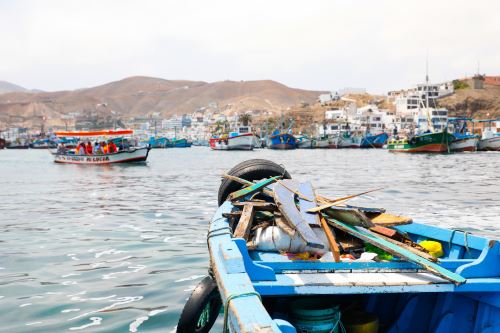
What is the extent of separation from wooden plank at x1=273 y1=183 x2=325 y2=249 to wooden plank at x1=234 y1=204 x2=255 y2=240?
0.42m

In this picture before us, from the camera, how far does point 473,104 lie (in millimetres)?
174500

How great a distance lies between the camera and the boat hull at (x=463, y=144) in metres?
78.6

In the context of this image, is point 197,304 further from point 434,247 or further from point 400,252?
point 434,247

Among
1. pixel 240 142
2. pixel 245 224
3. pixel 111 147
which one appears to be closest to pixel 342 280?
pixel 245 224

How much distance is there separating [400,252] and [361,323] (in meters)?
0.82

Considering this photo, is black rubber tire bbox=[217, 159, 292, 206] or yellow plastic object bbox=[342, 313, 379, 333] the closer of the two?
yellow plastic object bbox=[342, 313, 379, 333]

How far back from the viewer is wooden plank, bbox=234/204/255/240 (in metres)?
6.08

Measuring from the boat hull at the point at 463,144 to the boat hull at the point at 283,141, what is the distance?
4239 centimetres

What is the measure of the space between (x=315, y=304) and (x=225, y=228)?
1805mm

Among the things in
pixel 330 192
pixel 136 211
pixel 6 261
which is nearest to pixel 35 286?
pixel 6 261

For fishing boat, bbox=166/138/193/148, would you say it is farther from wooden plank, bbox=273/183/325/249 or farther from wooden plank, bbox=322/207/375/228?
wooden plank, bbox=322/207/375/228

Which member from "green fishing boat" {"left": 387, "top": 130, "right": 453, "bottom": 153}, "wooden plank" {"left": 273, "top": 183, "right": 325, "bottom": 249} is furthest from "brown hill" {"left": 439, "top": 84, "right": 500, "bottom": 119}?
"wooden plank" {"left": 273, "top": 183, "right": 325, "bottom": 249}

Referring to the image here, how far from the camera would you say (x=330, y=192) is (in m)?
25.2

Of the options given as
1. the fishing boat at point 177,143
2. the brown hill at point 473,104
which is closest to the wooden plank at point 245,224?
the fishing boat at point 177,143
